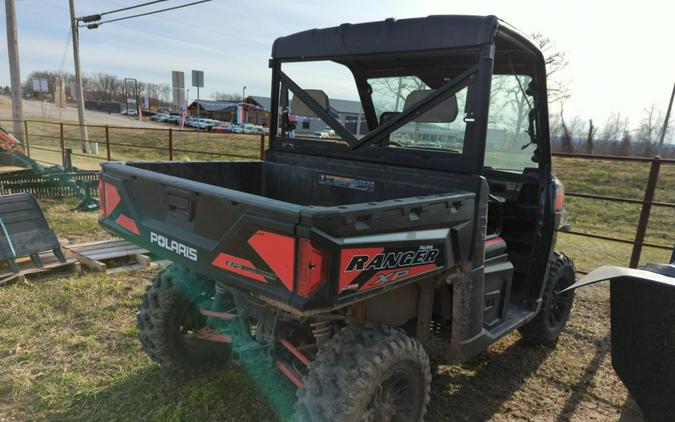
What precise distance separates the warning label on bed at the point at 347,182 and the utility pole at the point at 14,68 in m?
16.6

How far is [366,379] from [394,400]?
1.32 ft

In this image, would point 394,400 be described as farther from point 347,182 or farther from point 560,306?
point 560,306

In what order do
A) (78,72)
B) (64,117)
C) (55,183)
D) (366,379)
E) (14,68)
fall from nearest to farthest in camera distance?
(366,379)
(55,183)
(14,68)
(78,72)
(64,117)

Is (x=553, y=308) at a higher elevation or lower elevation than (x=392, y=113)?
lower

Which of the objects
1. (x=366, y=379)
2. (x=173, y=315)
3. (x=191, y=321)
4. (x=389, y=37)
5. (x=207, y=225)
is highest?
(x=389, y=37)

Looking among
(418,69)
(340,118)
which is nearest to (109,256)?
(340,118)

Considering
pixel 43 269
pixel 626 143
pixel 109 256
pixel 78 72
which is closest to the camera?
pixel 43 269

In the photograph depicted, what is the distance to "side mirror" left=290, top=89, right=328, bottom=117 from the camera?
3.19m

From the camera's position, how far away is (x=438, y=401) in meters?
3.04

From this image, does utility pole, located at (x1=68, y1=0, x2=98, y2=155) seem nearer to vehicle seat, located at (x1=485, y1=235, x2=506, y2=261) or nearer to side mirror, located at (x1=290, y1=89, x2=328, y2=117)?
side mirror, located at (x1=290, y1=89, x2=328, y2=117)

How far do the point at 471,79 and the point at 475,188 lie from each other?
22.7 inches

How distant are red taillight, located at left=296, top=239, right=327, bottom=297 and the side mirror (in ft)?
5.58

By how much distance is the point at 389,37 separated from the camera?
106 inches

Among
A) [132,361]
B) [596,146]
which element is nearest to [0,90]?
[596,146]
